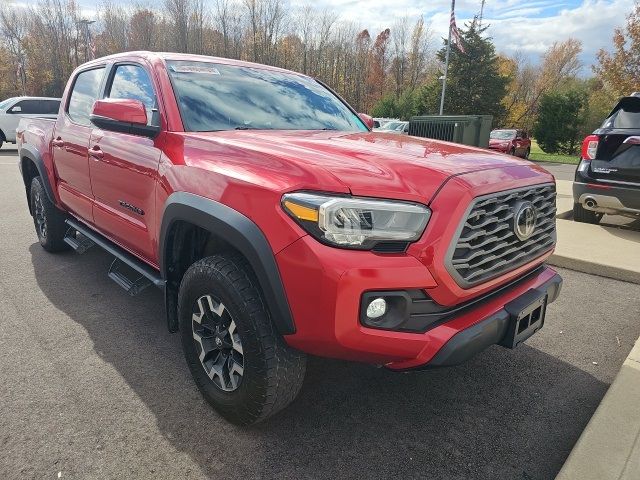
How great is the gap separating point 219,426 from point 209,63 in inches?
91.6

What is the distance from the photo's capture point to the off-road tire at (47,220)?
4.70 meters

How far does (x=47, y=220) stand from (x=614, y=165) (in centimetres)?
634

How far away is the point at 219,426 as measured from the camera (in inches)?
92.7

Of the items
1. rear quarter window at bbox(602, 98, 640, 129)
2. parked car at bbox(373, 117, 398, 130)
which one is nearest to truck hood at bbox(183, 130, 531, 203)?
parked car at bbox(373, 117, 398, 130)

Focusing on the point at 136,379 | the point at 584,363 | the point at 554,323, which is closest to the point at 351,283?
the point at 136,379

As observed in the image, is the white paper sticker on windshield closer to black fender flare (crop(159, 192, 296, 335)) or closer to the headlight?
black fender flare (crop(159, 192, 296, 335))

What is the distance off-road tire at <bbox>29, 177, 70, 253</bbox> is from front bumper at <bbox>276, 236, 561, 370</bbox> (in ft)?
12.4

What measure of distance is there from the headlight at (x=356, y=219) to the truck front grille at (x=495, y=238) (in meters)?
0.21

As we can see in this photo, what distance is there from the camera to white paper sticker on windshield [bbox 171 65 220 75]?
296 cm

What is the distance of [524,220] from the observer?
87.5 inches

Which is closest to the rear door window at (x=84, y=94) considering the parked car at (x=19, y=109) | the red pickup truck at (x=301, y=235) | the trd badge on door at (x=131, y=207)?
the red pickup truck at (x=301, y=235)

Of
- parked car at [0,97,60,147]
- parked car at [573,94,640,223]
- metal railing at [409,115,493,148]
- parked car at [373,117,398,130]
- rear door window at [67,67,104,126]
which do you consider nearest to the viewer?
rear door window at [67,67,104,126]

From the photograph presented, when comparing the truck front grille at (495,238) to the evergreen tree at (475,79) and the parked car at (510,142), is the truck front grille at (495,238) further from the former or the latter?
the evergreen tree at (475,79)

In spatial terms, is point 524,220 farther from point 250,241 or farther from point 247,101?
point 247,101
